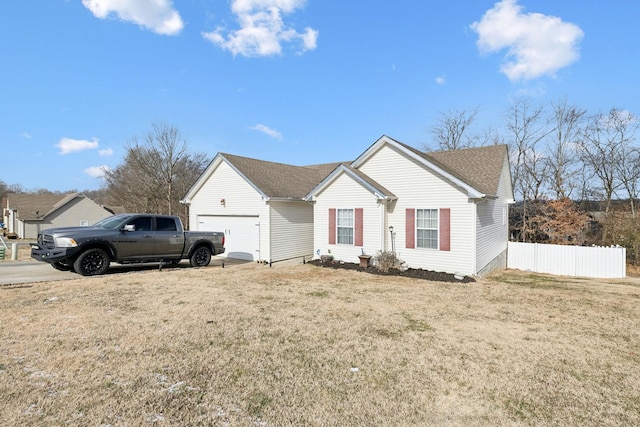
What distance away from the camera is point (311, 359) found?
445 centimetres

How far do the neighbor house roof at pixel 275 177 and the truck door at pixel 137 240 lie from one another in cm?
488

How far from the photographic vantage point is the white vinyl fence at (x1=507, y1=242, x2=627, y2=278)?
13680mm

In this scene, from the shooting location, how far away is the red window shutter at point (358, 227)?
1323 centimetres

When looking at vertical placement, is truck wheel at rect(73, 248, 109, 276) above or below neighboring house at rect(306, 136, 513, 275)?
below

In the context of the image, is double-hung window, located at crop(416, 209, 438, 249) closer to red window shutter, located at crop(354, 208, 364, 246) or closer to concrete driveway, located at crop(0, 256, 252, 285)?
red window shutter, located at crop(354, 208, 364, 246)

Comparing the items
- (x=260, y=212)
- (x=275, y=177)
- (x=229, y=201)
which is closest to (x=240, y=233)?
(x=229, y=201)

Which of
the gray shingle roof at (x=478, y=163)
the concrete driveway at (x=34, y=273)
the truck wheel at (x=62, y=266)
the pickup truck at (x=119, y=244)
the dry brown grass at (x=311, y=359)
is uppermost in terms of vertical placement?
the gray shingle roof at (x=478, y=163)

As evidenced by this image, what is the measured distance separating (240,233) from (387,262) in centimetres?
747

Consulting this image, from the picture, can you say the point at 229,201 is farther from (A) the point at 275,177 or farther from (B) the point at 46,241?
(B) the point at 46,241

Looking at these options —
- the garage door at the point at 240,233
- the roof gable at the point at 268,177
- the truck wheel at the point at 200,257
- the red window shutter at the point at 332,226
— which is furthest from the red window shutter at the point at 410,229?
the truck wheel at the point at 200,257

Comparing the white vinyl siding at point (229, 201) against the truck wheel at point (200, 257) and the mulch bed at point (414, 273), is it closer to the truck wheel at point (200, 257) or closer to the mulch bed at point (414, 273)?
the truck wheel at point (200, 257)

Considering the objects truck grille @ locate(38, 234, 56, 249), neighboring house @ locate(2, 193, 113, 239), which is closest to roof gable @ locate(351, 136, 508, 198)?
truck grille @ locate(38, 234, 56, 249)

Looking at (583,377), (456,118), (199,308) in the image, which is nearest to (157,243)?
(199,308)

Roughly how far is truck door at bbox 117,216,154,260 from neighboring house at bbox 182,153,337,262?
469 cm
